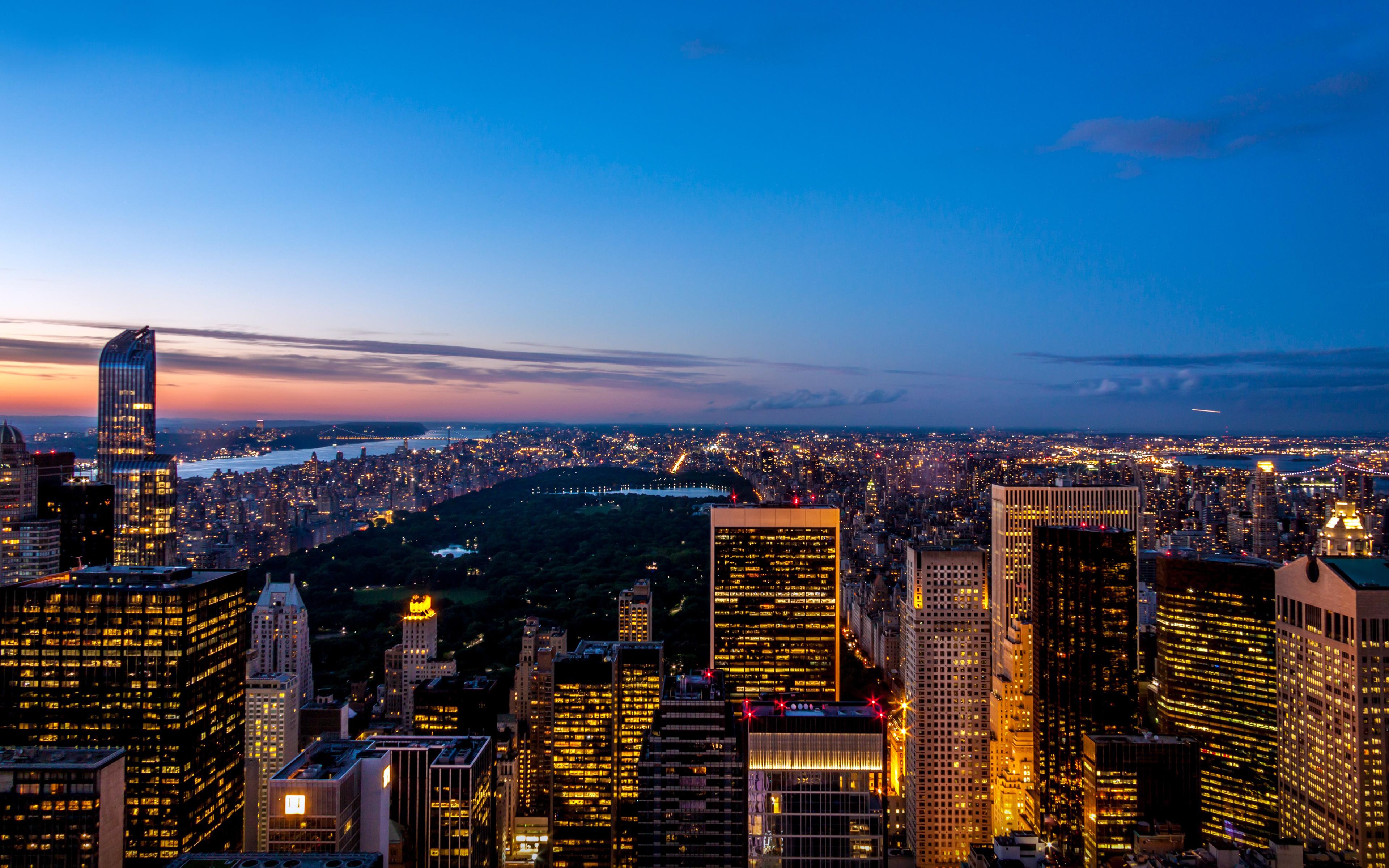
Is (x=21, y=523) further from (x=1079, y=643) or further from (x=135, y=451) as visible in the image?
(x=1079, y=643)

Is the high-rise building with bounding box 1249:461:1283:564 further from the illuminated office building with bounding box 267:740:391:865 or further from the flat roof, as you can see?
the illuminated office building with bounding box 267:740:391:865

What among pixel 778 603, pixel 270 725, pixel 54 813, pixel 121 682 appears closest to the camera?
pixel 54 813

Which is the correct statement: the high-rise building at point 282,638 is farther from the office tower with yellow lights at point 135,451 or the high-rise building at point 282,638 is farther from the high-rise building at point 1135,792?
the high-rise building at point 1135,792

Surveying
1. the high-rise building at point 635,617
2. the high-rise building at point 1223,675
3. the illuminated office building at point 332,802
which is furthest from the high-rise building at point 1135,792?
the high-rise building at point 635,617

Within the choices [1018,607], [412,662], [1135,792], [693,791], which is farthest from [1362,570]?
[412,662]

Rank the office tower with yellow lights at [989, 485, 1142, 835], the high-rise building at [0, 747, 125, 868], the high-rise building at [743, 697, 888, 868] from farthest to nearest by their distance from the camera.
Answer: the office tower with yellow lights at [989, 485, 1142, 835] < the high-rise building at [743, 697, 888, 868] < the high-rise building at [0, 747, 125, 868]

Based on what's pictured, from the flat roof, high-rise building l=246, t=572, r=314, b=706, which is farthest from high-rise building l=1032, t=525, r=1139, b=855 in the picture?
high-rise building l=246, t=572, r=314, b=706

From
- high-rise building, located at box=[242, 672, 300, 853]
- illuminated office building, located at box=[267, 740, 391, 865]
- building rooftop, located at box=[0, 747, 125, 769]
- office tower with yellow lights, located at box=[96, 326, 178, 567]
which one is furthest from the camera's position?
office tower with yellow lights, located at box=[96, 326, 178, 567]
